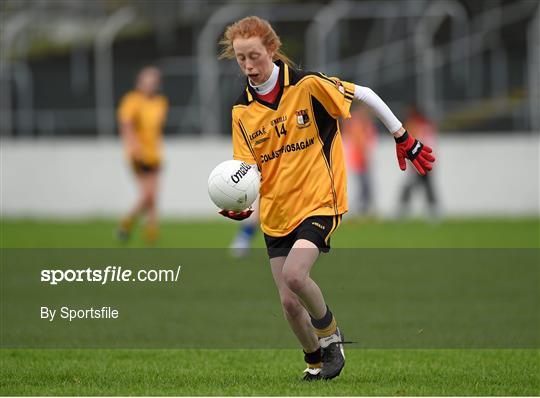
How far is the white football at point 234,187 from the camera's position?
681 cm

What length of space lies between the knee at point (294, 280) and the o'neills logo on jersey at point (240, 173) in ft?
1.97

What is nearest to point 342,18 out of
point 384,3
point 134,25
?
point 384,3

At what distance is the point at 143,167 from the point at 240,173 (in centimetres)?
1138

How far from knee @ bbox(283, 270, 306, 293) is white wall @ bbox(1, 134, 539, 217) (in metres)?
16.8

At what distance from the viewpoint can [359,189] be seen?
905 inches

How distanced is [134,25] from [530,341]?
61.4 feet

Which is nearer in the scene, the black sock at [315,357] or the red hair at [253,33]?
the red hair at [253,33]

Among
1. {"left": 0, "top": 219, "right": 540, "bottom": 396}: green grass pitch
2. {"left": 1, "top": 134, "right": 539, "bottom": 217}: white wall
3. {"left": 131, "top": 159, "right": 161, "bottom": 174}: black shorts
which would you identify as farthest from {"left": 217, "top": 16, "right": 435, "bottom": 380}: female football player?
{"left": 1, "top": 134, "right": 539, "bottom": 217}: white wall

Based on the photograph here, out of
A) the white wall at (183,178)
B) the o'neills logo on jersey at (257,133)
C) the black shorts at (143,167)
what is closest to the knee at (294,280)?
the o'neills logo on jersey at (257,133)

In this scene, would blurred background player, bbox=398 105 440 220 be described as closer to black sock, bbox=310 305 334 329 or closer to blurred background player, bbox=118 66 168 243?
blurred background player, bbox=118 66 168 243

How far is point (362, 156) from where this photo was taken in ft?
74.3

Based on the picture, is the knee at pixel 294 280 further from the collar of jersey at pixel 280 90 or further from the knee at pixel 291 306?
the collar of jersey at pixel 280 90

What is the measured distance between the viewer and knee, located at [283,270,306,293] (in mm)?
6703

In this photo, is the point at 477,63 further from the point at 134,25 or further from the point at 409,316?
the point at 409,316
